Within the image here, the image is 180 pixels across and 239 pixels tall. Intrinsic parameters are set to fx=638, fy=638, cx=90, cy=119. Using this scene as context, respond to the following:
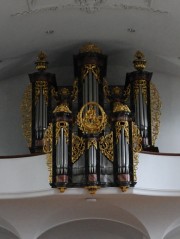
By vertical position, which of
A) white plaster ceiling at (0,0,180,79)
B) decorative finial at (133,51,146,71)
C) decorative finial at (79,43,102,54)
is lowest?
decorative finial at (133,51,146,71)

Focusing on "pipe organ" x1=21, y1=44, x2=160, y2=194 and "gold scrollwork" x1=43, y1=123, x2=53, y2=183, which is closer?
"pipe organ" x1=21, y1=44, x2=160, y2=194

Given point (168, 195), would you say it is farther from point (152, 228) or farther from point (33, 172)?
point (33, 172)

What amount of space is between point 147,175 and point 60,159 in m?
1.77

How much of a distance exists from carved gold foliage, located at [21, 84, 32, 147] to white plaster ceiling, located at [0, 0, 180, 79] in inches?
35.7

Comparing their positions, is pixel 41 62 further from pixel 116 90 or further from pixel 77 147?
pixel 77 147

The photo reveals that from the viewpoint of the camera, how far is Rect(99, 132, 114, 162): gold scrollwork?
1208 cm

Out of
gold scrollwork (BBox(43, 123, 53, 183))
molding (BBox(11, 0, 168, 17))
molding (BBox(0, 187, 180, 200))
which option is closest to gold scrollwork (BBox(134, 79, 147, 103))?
molding (BBox(11, 0, 168, 17))

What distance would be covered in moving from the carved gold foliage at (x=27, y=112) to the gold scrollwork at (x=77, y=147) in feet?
7.94

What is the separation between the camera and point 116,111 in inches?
482

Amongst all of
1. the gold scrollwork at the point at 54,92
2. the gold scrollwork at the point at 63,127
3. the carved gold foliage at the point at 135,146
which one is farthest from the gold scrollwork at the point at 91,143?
the gold scrollwork at the point at 54,92

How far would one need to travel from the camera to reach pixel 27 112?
14867 mm

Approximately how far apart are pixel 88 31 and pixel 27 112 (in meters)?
2.37

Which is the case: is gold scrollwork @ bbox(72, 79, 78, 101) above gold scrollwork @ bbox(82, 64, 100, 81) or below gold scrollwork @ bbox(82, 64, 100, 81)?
below

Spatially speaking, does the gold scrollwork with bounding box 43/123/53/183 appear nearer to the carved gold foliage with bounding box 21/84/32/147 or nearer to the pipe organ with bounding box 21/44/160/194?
the pipe organ with bounding box 21/44/160/194
